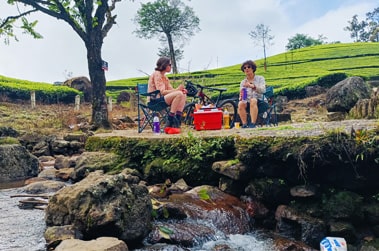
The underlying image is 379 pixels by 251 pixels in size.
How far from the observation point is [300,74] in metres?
23.7

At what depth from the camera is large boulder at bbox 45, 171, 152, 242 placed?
3461mm

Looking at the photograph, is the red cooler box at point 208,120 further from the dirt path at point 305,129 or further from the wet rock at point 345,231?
the wet rock at point 345,231

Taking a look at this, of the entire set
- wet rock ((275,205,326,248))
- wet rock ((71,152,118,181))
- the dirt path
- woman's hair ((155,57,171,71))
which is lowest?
wet rock ((275,205,326,248))

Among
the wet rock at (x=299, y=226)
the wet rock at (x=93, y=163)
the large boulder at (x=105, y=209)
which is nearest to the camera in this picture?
the large boulder at (x=105, y=209)

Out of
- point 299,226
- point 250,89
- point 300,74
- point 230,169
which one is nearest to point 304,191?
point 299,226

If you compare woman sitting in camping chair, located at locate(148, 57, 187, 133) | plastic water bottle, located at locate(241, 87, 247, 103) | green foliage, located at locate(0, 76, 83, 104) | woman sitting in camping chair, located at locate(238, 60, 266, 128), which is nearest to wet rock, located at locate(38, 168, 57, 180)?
woman sitting in camping chair, located at locate(148, 57, 187, 133)

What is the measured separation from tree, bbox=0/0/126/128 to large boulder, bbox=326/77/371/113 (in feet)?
22.6

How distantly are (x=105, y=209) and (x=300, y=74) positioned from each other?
71.7 feet

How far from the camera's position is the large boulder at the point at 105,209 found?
346cm

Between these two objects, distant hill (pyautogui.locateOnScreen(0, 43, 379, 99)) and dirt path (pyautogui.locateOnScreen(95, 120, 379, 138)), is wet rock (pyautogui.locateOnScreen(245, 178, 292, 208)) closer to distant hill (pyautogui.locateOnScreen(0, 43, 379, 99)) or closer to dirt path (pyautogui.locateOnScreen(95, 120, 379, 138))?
dirt path (pyautogui.locateOnScreen(95, 120, 379, 138))

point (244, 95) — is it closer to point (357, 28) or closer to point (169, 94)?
point (169, 94)

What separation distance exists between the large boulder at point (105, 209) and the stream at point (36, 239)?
0.71ft

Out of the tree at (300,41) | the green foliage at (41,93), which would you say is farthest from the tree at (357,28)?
the green foliage at (41,93)

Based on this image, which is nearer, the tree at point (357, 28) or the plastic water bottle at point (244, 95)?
the plastic water bottle at point (244, 95)
